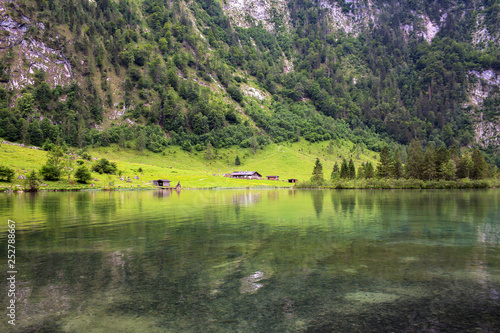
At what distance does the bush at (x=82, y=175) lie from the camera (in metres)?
118

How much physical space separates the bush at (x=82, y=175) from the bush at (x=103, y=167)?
15112mm

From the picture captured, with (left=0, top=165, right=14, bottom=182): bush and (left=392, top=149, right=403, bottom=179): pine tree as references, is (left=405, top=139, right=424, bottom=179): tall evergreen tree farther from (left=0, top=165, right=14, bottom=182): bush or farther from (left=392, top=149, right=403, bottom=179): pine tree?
(left=0, top=165, right=14, bottom=182): bush

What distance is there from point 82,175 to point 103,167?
59.7ft

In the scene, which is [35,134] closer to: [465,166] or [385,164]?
[385,164]

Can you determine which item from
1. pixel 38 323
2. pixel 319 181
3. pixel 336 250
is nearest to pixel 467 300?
pixel 336 250

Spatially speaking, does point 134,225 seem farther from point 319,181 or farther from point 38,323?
point 319,181

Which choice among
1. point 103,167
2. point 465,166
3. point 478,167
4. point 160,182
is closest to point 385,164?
point 465,166

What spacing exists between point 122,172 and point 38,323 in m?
142

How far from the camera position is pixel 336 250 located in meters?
18.2

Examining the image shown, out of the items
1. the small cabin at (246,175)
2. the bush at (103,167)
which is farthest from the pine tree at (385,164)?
the bush at (103,167)

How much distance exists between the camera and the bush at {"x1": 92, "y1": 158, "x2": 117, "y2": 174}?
5325 inches

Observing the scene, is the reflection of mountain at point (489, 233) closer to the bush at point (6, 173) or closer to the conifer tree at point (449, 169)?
the conifer tree at point (449, 169)

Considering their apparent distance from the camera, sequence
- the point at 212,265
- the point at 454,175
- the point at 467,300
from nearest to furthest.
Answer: the point at 467,300 < the point at 212,265 < the point at 454,175

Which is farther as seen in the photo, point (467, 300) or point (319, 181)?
point (319, 181)
